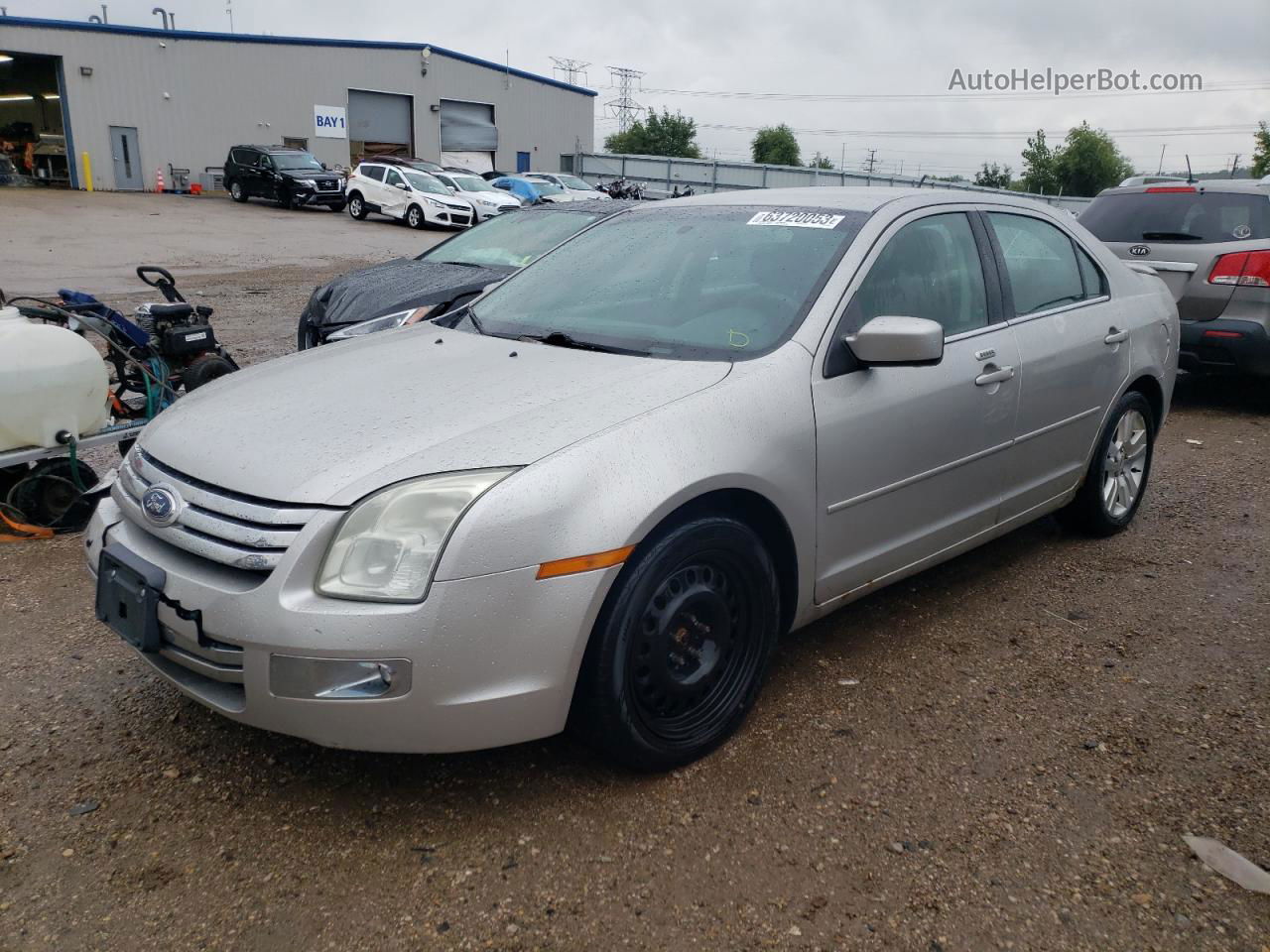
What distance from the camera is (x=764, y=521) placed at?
3.04 metres

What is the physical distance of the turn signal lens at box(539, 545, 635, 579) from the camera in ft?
8.04

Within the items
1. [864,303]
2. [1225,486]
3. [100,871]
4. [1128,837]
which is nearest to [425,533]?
[100,871]

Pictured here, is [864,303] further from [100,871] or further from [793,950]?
[100,871]

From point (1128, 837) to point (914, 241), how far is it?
206 cm

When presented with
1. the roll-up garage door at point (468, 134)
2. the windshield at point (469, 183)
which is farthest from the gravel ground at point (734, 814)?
the roll-up garage door at point (468, 134)

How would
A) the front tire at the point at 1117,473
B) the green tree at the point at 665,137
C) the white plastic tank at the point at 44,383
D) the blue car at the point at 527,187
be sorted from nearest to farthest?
the white plastic tank at the point at 44,383
the front tire at the point at 1117,473
the blue car at the point at 527,187
the green tree at the point at 665,137

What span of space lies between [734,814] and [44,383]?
3.61m

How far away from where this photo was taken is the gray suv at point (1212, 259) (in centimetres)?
725

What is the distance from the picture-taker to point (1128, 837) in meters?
2.67

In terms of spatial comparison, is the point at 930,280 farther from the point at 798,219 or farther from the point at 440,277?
the point at 440,277

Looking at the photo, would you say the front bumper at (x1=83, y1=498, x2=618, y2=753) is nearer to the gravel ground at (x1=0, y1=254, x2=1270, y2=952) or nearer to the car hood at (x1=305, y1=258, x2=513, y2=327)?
the gravel ground at (x1=0, y1=254, x2=1270, y2=952)

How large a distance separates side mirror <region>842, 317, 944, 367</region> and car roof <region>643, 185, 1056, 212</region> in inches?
26.7

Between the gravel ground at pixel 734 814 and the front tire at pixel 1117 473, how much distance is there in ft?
2.89

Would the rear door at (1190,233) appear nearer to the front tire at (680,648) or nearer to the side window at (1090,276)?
the side window at (1090,276)
